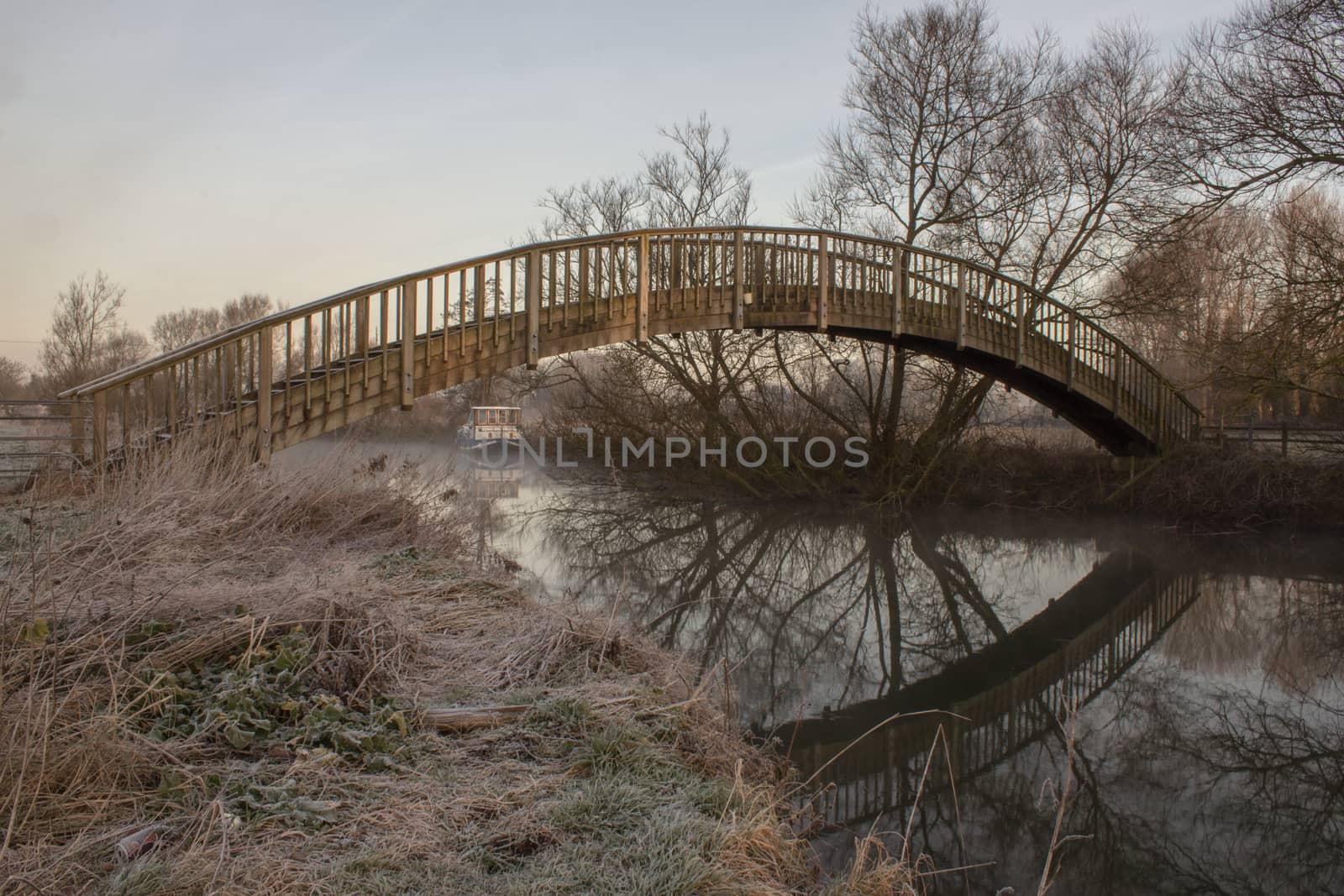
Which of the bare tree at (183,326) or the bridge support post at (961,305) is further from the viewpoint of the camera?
the bare tree at (183,326)

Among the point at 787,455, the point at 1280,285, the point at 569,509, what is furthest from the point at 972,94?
the point at 569,509

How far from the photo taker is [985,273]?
13.7m

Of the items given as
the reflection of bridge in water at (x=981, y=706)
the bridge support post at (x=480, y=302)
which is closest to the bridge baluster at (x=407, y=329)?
the bridge support post at (x=480, y=302)

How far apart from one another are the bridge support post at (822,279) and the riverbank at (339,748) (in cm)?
766

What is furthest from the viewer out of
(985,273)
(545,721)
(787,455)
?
(787,455)

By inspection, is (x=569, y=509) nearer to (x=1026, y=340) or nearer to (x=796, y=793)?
(x=1026, y=340)

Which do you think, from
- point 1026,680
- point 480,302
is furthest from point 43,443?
point 1026,680

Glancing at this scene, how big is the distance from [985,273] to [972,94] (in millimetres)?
3830

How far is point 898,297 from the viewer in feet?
41.4

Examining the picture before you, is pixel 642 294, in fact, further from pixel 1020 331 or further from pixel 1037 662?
pixel 1020 331

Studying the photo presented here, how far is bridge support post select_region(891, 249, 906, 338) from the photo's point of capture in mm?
12617

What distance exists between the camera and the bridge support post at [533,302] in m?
9.41

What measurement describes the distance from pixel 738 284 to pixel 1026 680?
660 cm

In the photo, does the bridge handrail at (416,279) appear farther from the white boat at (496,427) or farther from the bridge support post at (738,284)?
the white boat at (496,427)
